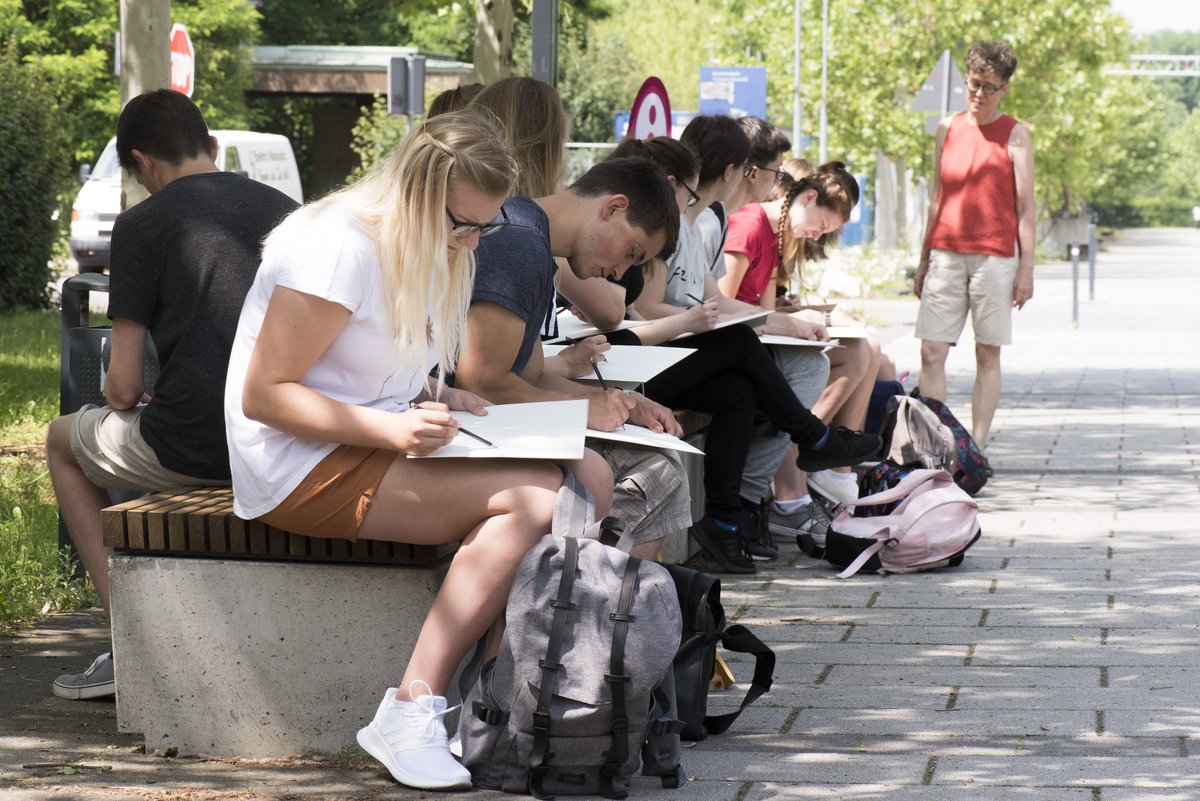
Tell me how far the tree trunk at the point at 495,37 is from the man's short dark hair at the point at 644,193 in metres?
6.42

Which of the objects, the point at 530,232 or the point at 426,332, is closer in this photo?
the point at 426,332

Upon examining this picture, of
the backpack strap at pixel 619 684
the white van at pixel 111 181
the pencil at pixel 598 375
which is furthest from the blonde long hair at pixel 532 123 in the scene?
Answer: the white van at pixel 111 181

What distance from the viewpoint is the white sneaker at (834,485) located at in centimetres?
757

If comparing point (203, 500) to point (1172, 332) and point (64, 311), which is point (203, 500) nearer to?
point (64, 311)

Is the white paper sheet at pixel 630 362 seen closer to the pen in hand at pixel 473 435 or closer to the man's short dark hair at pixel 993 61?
the pen in hand at pixel 473 435

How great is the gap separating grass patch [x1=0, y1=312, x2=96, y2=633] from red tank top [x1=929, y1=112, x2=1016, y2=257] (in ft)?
16.0

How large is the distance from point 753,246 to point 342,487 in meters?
4.03

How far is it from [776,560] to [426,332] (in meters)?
3.21

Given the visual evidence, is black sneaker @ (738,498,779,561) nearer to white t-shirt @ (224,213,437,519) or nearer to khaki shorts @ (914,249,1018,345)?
khaki shorts @ (914,249,1018,345)

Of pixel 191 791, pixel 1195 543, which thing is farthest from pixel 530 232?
pixel 1195 543

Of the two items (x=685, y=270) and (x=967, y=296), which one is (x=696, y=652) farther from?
(x=967, y=296)

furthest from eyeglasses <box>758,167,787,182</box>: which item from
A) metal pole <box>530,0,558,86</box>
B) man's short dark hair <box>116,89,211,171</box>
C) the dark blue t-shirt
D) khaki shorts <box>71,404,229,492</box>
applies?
khaki shorts <box>71,404,229,492</box>

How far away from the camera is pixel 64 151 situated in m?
18.8

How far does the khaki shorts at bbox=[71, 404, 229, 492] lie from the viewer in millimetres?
4527
